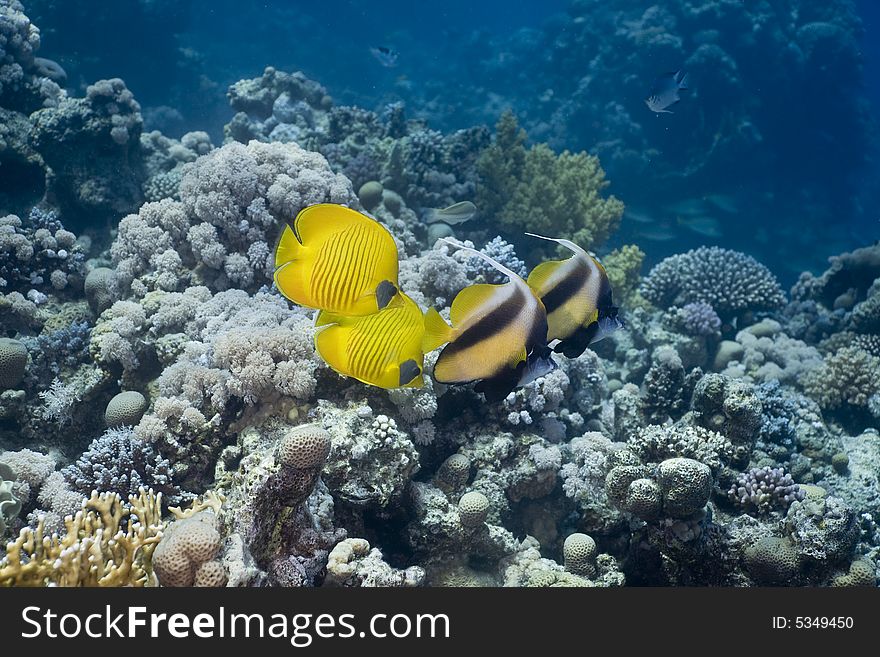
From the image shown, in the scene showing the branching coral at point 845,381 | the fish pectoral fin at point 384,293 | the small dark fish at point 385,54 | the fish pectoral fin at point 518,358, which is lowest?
the fish pectoral fin at point 518,358

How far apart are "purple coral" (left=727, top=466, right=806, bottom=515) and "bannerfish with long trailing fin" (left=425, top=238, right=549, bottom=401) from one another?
9.91ft

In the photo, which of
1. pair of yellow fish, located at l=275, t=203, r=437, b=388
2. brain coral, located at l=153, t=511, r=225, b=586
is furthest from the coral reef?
pair of yellow fish, located at l=275, t=203, r=437, b=388

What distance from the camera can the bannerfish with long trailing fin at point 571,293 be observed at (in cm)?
272

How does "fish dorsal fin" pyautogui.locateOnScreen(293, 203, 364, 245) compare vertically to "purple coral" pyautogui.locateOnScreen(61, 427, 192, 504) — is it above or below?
above

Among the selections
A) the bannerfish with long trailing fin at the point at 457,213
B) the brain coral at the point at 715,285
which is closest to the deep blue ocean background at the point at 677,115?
the brain coral at the point at 715,285

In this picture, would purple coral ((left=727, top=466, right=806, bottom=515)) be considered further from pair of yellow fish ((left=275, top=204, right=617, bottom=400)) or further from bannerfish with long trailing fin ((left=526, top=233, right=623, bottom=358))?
pair of yellow fish ((left=275, top=204, right=617, bottom=400))

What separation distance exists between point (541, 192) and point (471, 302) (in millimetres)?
7749

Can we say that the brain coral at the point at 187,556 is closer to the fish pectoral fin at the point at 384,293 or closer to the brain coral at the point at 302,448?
the brain coral at the point at 302,448

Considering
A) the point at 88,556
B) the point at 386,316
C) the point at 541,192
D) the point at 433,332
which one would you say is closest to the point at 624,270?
the point at 541,192

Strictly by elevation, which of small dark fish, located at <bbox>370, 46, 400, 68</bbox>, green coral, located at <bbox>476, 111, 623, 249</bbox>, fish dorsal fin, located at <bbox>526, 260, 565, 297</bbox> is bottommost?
A: fish dorsal fin, located at <bbox>526, 260, 565, 297</bbox>

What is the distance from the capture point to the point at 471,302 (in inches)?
88.4

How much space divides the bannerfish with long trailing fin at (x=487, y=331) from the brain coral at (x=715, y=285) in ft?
25.8

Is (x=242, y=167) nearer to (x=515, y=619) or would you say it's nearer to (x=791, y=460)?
(x=515, y=619)

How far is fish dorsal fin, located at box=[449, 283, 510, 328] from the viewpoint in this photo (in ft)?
7.36
